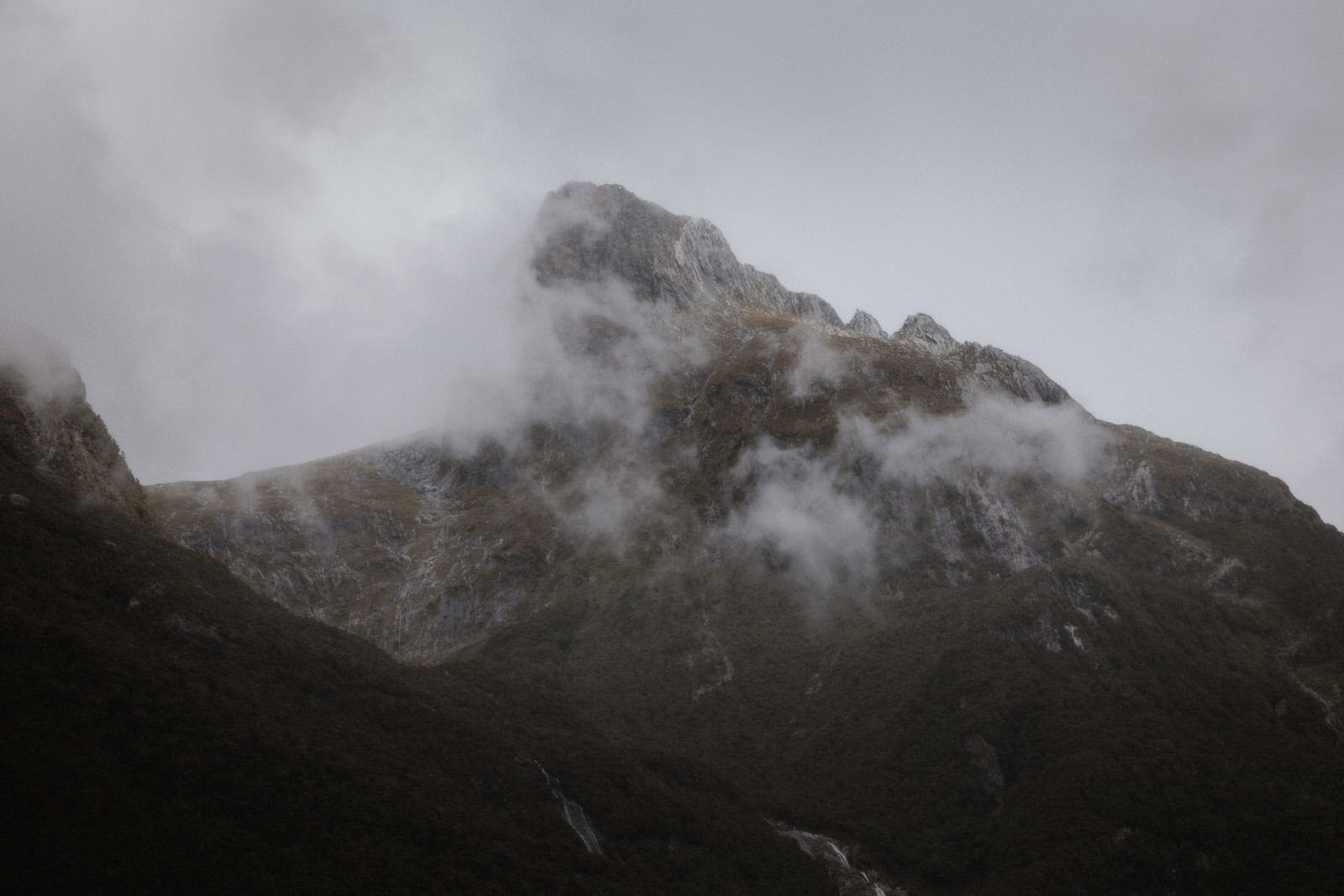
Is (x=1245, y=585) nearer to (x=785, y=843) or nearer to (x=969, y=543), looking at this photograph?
(x=969, y=543)

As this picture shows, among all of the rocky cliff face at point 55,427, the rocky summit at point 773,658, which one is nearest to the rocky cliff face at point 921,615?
the rocky summit at point 773,658

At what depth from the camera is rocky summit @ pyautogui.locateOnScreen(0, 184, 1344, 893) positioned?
85438 millimetres

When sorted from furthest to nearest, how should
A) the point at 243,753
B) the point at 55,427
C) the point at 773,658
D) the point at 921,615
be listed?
the point at 921,615, the point at 773,658, the point at 55,427, the point at 243,753

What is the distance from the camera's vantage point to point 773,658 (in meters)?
148

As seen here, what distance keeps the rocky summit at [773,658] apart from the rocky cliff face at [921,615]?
2.00 feet

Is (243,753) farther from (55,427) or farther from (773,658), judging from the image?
(773,658)

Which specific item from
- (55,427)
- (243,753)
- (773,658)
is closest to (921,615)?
(773,658)

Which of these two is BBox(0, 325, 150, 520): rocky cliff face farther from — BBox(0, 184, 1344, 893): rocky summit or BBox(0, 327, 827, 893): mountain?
BBox(0, 184, 1344, 893): rocky summit

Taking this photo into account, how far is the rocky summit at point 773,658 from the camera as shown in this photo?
85.4 meters

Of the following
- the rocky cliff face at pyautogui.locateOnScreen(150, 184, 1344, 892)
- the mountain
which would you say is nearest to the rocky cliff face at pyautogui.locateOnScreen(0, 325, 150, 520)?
the mountain

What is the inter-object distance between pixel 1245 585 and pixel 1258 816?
186 feet

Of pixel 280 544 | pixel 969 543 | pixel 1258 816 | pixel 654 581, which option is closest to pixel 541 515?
pixel 654 581

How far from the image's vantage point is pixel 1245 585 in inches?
5709

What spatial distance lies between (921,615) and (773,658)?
29.2 m
